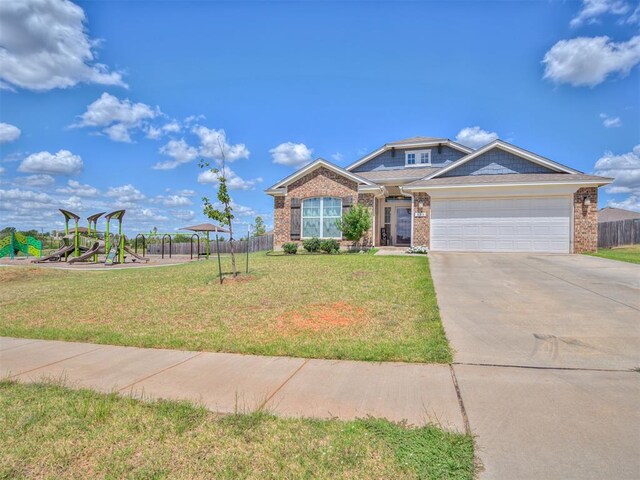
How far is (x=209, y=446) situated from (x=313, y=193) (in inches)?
701

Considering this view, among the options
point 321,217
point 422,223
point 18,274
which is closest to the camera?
point 18,274

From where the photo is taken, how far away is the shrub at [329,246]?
17719 mm

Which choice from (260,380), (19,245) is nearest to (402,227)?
(260,380)

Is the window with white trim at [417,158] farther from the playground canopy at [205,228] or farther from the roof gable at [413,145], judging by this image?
the playground canopy at [205,228]

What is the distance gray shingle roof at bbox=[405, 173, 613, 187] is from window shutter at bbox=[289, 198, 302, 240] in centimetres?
642

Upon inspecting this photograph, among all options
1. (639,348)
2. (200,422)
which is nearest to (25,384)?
(200,422)

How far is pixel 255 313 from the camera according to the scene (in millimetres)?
6820

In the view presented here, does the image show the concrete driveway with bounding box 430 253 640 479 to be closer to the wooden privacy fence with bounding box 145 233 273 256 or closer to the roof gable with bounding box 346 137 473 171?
the roof gable with bounding box 346 137 473 171

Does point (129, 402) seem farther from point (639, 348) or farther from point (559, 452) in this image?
point (639, 348)

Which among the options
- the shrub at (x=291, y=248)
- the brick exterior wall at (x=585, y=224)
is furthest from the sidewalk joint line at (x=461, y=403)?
the brick exterior wall at (x=585, y=224)

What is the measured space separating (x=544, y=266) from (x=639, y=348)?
750 centimetres

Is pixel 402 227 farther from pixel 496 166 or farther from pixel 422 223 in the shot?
pixel 496 166

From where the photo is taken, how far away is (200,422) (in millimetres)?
3043

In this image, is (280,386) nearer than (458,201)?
Yes
